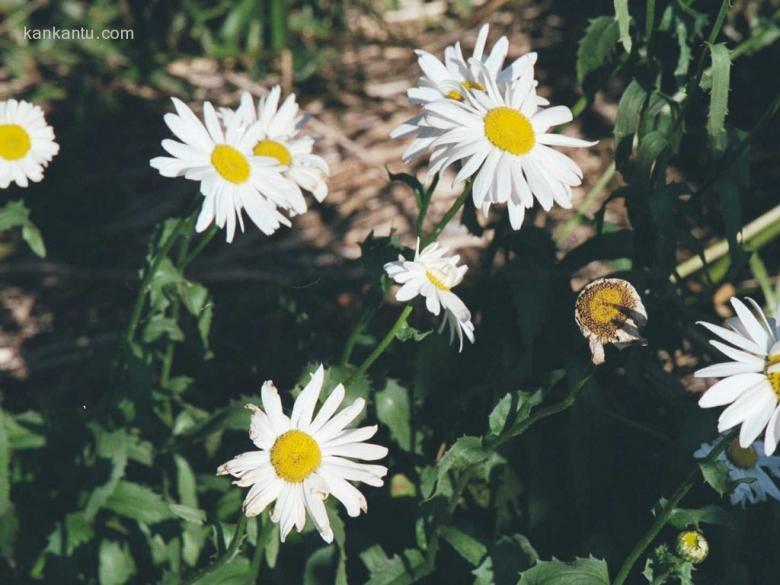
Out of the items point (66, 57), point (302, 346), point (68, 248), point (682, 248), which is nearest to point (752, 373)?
point (302, 346)

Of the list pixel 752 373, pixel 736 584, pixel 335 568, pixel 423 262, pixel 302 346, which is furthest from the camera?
pixel 302 346

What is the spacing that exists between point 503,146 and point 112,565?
124cm

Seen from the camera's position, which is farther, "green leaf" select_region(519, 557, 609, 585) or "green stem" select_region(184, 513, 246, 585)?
"green leaf" select_region(519, 557, 609, 585)

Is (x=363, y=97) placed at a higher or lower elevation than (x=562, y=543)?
higher

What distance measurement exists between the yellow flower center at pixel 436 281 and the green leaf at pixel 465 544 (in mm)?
513

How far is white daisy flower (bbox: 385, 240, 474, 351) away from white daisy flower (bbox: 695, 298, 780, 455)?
1.26ft

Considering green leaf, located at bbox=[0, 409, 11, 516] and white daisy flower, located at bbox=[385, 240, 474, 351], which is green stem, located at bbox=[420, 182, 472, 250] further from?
green leaf, located at bbox=[0, 409, 11, 516]

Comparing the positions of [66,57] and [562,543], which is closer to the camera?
[562,543]

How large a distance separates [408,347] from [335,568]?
0.52 meters

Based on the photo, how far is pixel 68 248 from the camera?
9.54 ft

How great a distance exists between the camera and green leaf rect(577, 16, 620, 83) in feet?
6.12

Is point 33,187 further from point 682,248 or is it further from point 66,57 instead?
point 682,248

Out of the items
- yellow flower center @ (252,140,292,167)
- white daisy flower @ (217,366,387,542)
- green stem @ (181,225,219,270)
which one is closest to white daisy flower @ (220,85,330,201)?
yellow flower center @ (252,140,292,167)

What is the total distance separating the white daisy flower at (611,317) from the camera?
1.34 meters
